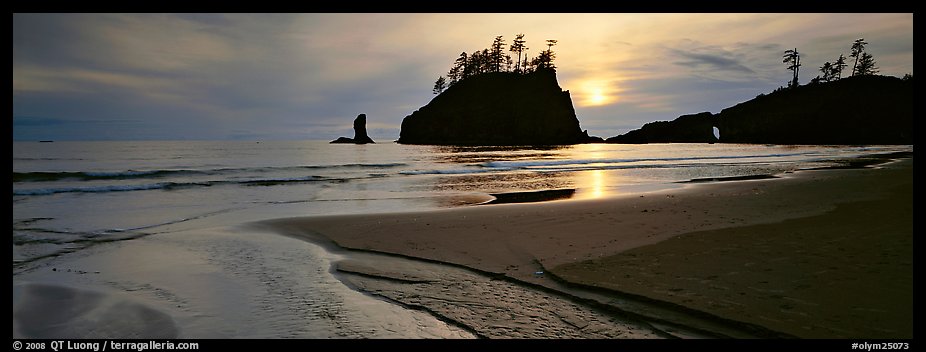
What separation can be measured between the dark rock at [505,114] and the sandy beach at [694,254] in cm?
8382

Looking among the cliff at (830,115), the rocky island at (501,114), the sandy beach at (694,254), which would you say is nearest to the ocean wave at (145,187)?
the sandy beach at (694,254)

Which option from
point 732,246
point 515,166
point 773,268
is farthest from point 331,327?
point 515,166

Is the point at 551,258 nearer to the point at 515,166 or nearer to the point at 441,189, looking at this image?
the point at 441,189

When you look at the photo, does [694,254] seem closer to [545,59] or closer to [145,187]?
[145,187]

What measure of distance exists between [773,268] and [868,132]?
322ft

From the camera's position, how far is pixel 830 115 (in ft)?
260

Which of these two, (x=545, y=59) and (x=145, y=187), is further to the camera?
(x=545, y=59)

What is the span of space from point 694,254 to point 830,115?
323ft

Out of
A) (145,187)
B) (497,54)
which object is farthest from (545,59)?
(145,187)

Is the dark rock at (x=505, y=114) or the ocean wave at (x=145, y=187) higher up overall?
the dark rock at (x=505, y=114)

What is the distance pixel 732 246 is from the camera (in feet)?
21.7

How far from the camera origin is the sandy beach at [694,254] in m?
4.05

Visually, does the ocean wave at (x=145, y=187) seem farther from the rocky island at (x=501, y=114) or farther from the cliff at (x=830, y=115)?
the cliff at (x=830, y=115)

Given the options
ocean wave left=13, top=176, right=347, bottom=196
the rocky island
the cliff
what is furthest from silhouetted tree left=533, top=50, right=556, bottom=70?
ocean wave left=13, top=176, right=347, bottom=196
